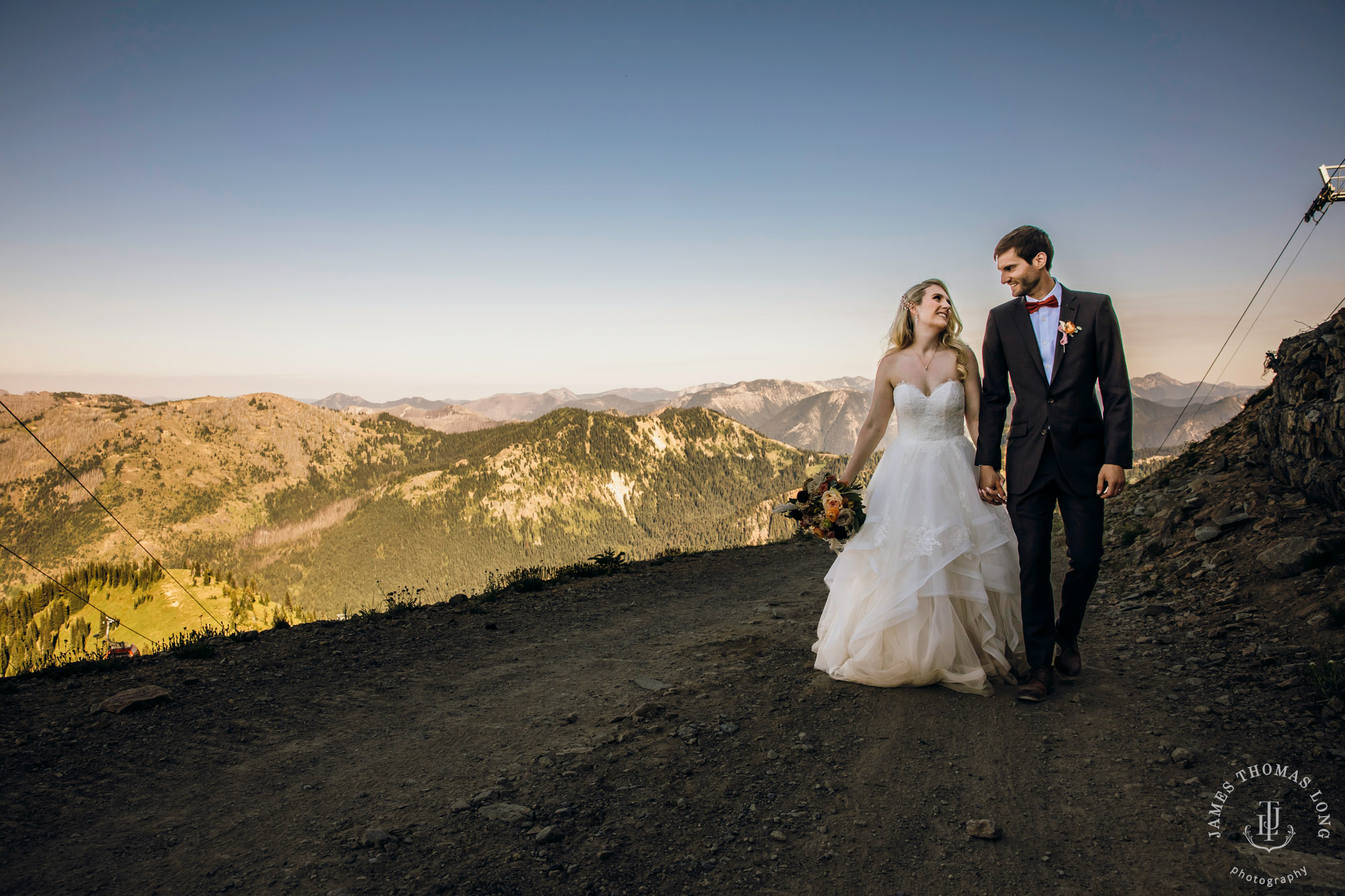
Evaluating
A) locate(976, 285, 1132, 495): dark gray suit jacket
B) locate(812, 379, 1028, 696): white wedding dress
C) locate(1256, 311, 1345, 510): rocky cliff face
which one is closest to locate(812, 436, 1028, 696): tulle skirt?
locate(812, 379, 1028, 696): white wedding dress

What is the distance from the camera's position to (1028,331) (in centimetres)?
447

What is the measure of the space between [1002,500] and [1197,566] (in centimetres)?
365

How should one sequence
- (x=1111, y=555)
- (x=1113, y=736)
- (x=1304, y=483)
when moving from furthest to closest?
(x=1111, y=555) < (x=1304, y=483) < (x=1113, y=736)

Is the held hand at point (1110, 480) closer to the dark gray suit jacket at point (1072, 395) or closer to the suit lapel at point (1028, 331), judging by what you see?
the dark gray suit jacket at point (1072, 395)

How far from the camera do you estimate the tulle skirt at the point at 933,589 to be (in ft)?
14.9

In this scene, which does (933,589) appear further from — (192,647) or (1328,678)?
(192,647)

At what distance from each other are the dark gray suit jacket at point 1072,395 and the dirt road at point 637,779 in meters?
1.63

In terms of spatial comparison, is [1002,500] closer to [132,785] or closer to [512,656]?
[512,656]

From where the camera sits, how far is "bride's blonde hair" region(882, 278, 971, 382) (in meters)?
5.14

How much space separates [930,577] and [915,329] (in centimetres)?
211

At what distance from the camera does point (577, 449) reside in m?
190

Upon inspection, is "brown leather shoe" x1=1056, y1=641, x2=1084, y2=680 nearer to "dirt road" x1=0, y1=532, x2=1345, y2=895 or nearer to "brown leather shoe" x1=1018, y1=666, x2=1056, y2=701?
"dirt road" x1=0, y1=532, x2=1345, y2=895

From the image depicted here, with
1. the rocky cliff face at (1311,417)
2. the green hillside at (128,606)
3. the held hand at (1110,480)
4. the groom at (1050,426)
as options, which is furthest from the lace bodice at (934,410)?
the green hillside at (128,606)

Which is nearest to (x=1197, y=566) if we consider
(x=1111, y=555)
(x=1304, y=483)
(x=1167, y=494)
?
(x=1304, y=483)
